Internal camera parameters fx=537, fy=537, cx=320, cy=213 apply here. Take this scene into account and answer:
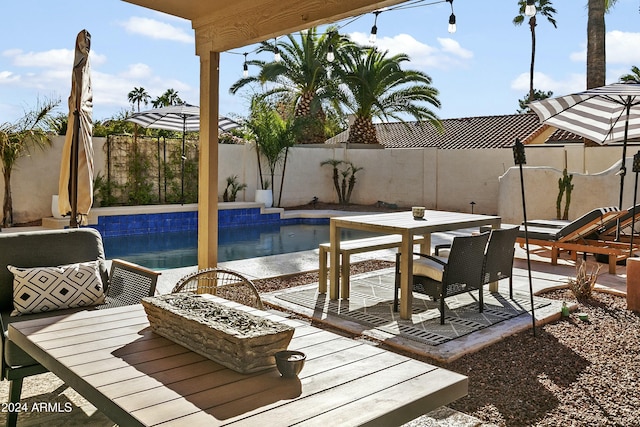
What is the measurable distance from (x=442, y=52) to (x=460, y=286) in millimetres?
56633

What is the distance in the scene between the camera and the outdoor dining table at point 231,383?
5.38ft

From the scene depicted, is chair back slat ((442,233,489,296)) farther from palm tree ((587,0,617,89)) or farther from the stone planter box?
palm tree ((587,0,617,89))

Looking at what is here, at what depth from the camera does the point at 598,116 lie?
705 cm

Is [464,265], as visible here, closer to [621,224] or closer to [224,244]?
[621,224]

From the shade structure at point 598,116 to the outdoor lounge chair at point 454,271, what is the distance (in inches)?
90.1

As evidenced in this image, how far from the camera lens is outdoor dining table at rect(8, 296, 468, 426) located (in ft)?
5.38

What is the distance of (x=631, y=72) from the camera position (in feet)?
62.5

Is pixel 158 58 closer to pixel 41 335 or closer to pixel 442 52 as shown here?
pixel 41 335

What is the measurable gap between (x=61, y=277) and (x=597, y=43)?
41.4ft

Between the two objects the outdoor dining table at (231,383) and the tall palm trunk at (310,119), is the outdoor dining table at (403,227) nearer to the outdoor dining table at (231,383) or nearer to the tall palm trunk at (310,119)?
the outdoor dining table at (231,383)

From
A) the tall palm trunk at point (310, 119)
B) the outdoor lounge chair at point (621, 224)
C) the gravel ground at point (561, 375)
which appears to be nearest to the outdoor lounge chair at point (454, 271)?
the gravel ground at point (561, 375)

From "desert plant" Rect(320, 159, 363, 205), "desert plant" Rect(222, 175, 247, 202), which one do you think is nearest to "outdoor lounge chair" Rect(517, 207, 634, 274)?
"desert plant" Rect(222, 175, 247, 202)

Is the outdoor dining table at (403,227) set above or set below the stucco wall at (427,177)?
below

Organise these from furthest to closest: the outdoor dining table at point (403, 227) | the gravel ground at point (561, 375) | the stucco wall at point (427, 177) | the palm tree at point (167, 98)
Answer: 1. the palm tree at point (167, 98)
2. the stucco wall at point (427, 177)
3. the outdoor dining table at point (403, 227)
4. the gravel ground at point (561, 375)
